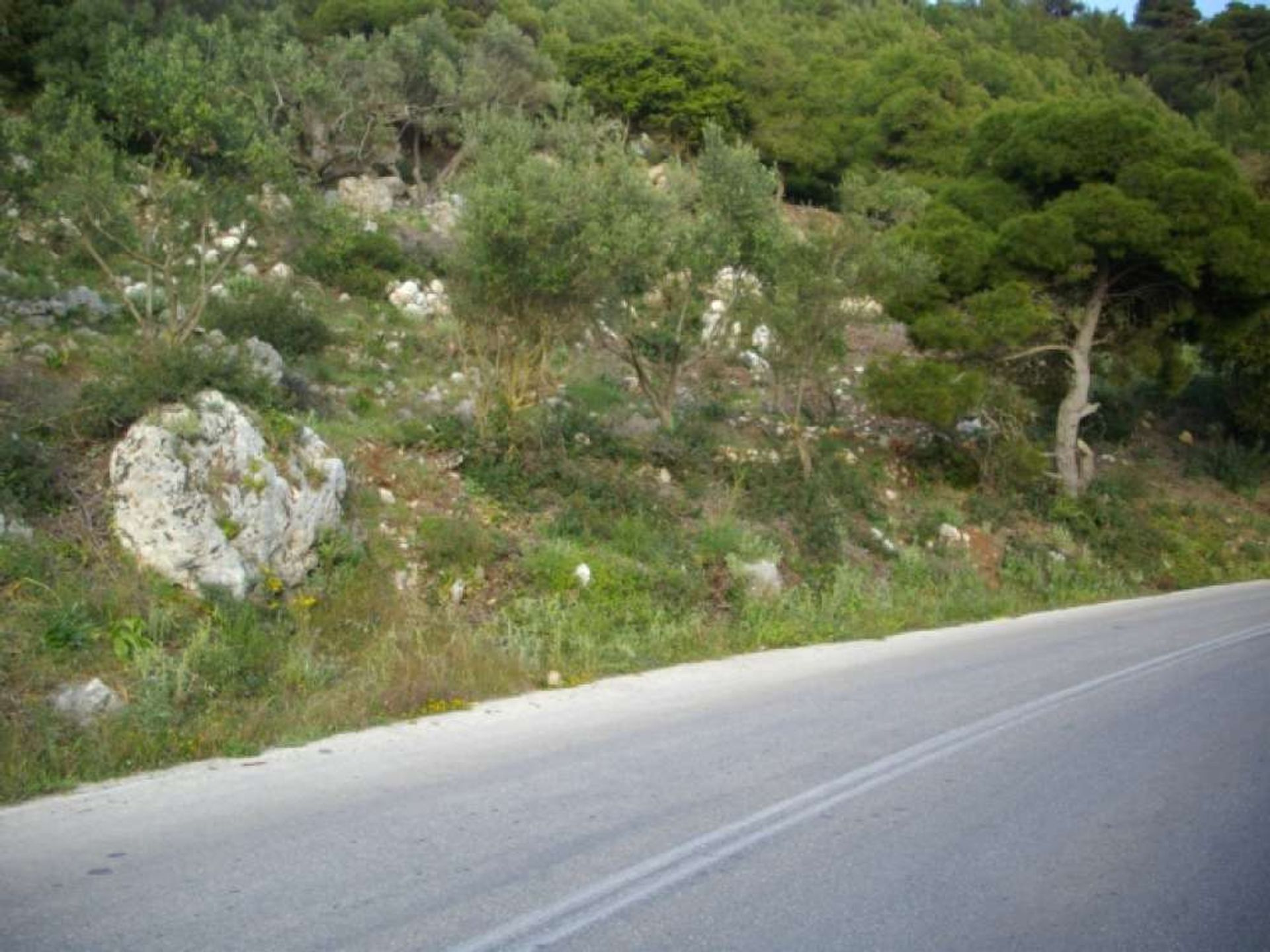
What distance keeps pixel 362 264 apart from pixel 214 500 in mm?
14761

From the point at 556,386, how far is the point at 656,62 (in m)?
27.8

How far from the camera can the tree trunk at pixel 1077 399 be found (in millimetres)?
22906

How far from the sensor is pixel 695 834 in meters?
5.86

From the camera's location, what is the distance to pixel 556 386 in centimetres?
1800

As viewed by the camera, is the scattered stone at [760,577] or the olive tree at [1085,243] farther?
the olive tree at [1085,243]

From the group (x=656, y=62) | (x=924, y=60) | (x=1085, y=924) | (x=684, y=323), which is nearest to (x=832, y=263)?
(x=684, y=323)

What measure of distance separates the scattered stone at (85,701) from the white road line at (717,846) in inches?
186

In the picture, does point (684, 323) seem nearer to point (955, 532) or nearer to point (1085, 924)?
point (955, 532)

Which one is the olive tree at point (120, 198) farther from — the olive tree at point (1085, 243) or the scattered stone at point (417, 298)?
the olive tree at point (1085, 243)

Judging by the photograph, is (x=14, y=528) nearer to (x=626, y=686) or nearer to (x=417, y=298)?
(x=626, y=686)

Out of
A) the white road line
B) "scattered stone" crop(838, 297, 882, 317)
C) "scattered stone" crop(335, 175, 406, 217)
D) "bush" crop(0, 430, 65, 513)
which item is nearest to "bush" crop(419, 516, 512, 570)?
"bush" crop(0, 430, 65, 513)

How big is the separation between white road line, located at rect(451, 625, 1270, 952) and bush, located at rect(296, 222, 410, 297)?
52.3 feet

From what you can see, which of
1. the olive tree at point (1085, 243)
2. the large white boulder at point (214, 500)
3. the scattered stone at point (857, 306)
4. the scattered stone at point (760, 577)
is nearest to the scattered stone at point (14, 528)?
the large white boulder at point (214, 500)

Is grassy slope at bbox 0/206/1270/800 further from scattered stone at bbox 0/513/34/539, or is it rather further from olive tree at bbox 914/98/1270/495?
olive tree at bbox 914/98/1270/495
